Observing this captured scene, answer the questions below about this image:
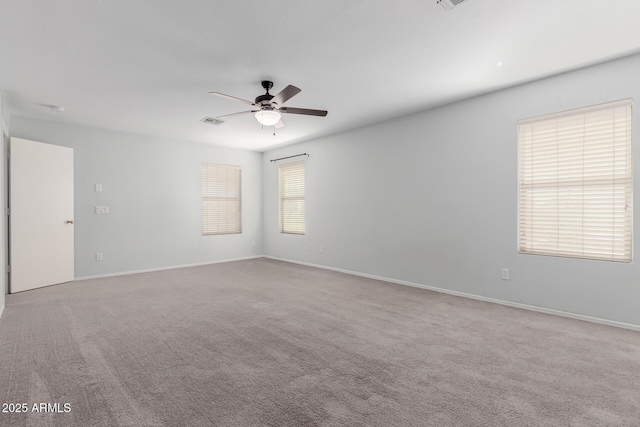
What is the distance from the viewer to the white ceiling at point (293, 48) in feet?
7.68

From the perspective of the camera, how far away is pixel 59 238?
4.99 meters

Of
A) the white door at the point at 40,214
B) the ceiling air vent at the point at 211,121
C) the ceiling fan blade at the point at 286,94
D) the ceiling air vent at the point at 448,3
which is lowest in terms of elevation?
the white door at the point at 40,214

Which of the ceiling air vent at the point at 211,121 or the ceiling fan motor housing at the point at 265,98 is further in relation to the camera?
the ceiling air vent at the point at 211,121

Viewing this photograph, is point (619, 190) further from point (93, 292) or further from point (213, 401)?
point (93, 292)

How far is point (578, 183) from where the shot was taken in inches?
A: 134

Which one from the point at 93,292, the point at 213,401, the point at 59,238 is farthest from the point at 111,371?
the point at 59,238

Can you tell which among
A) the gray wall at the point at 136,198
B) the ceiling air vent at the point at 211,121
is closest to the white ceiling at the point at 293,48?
the ceiling air vent at the point at 211,121

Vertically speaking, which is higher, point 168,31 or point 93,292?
point 168,31

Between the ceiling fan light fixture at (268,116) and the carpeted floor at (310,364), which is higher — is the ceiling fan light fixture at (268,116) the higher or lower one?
the higher one

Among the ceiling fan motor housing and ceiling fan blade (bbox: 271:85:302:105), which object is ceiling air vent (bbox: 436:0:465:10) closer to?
ceiling fan blade (bbox: 271:85:302:105)

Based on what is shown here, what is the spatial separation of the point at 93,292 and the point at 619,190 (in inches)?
259

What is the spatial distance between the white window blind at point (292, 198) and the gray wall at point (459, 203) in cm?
59

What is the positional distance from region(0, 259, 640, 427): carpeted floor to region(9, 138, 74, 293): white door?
2.63 ft

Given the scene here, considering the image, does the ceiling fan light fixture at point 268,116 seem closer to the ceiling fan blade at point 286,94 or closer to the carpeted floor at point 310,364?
the ceiling fan blade at point 286,94
